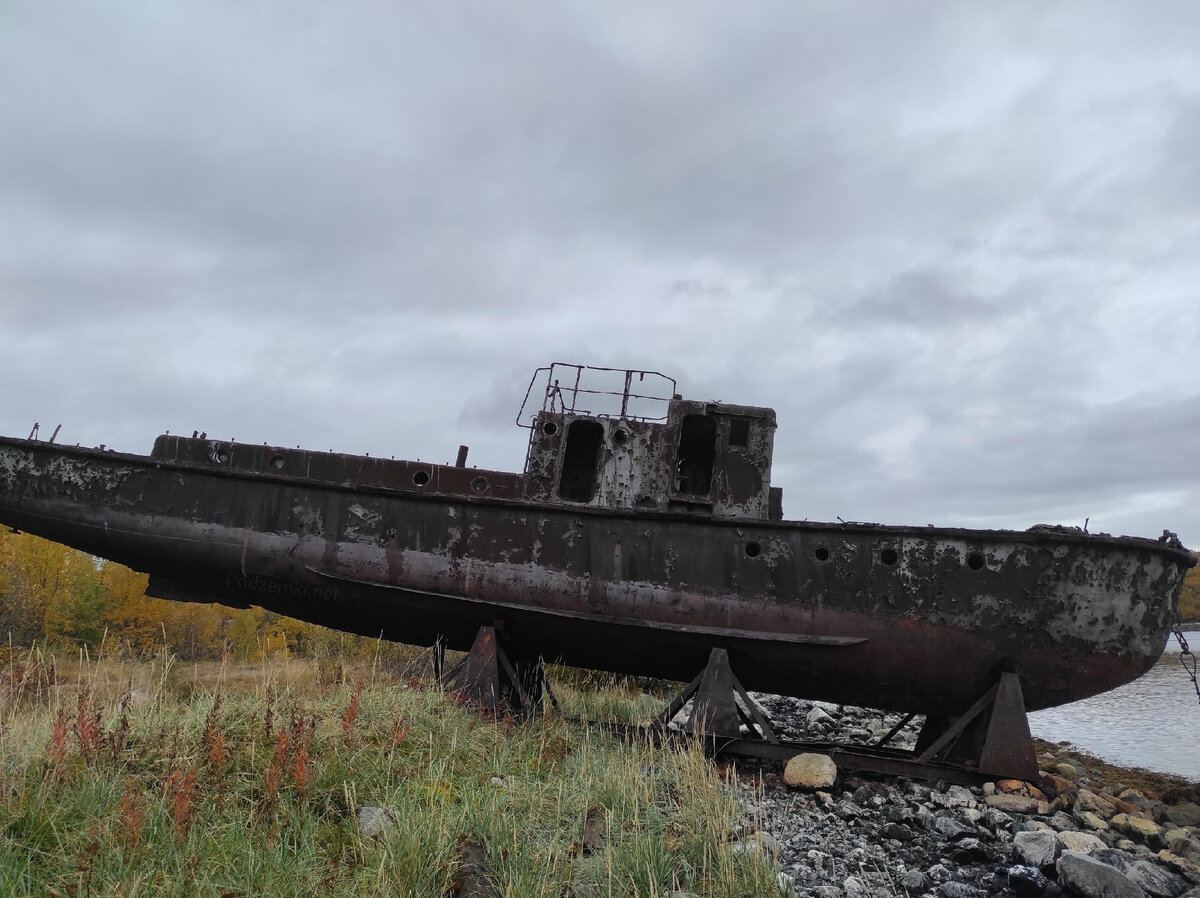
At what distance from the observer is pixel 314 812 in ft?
15.1

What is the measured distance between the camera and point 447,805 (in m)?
4.64

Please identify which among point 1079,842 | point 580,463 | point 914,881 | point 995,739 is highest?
point 580,463

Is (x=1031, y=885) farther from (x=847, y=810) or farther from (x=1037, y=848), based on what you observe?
(x=847, y=810)

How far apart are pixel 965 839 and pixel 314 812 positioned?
16.0 feet

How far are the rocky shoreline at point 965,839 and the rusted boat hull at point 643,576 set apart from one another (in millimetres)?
1368

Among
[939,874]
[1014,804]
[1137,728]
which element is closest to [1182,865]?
[1014,804]

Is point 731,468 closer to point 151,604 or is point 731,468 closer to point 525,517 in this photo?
point 525,517

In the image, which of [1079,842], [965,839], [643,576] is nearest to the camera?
[965,839]

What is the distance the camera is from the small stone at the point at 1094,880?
15.5 ft

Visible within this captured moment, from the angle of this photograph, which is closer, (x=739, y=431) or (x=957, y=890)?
(x=957, y=890)

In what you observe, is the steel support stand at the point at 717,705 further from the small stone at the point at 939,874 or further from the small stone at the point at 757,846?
the small stone at the point at 939,874

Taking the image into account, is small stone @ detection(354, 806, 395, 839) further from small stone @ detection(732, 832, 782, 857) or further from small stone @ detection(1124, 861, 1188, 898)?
small stone @ detection(1124, 861, 1188, 898)

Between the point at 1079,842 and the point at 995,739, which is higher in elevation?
the point at 995,739

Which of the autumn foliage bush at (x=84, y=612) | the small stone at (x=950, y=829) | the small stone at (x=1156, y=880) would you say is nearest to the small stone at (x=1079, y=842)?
the small stone at (x=1156, y=880)
